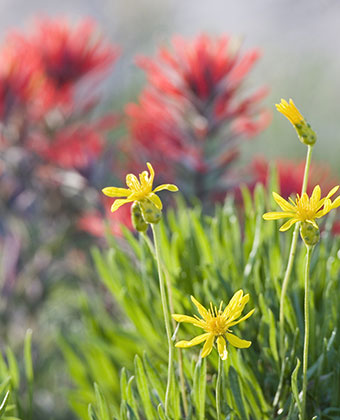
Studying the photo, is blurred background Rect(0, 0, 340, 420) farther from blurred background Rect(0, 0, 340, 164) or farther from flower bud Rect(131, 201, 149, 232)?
blurred background Rect(0, 0, 340, 164)

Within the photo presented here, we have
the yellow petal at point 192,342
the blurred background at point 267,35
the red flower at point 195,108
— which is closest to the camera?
the yellow petal at point 192,342

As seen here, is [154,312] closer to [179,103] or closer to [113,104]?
[179,103]

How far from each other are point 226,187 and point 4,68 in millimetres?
228

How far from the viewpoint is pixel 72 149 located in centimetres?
51

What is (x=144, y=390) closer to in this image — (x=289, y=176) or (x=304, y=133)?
(x=304, y=133)

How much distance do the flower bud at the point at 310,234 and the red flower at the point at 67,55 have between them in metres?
0.41

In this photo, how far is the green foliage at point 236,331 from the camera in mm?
249

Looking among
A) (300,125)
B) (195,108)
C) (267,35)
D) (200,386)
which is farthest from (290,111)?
(267,35)

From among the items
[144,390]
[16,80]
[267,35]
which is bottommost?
[144,390]

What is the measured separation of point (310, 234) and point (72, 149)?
337 mm

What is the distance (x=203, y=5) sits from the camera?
7.89ft

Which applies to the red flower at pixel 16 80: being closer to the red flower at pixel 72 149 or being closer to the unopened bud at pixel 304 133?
the red flower at pixel 72 149

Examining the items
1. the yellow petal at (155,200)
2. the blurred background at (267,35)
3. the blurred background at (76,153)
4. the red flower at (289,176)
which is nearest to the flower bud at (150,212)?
the yellow petal at (155,200)

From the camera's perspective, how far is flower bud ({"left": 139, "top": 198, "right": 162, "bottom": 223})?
0.70 ft
